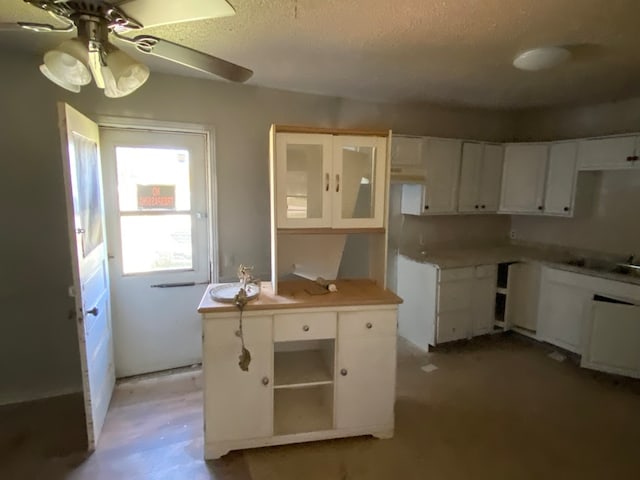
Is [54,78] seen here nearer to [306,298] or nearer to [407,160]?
[306,298]

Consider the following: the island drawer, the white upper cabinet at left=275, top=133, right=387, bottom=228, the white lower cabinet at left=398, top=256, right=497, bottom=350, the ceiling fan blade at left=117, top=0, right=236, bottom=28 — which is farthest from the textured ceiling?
the white lower cabinet at left=398, top=256, right=497, bottom=350

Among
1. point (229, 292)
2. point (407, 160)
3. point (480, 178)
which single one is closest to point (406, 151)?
point (407, 160)

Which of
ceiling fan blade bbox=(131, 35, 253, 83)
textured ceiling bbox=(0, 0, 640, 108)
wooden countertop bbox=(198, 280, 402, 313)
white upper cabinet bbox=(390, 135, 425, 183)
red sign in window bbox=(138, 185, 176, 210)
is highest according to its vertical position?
textured ceiling bbox=(0, 0, 640, 108)

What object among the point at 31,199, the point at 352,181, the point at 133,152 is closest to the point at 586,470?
the point at 352,181

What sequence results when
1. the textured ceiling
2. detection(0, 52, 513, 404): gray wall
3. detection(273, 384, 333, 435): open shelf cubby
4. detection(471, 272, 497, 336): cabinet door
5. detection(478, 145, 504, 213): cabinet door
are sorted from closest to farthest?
the textured ceiling < detection(273, 384, 333, 435): open shelf cubby < detection(0, 52, 513, 404): gray wall < detection(471, 272, 497, 336): cabinet door < detection(478, 145, 504, 213): cabinet door

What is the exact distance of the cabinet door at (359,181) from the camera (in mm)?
2217

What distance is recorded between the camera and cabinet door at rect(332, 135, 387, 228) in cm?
222

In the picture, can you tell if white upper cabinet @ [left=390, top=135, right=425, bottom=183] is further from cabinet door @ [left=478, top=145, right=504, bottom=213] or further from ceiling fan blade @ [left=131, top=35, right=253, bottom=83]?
ceiling fan blade @ [left=131, top=35, right=253, bottom=83]

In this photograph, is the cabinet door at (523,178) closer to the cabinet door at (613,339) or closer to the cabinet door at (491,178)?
the cabinet door at (491,178)

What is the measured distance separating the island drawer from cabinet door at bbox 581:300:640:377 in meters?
2.45

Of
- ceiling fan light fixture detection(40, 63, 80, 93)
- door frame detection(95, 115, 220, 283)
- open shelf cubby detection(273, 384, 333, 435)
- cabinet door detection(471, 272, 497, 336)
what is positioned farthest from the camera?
cabinet door detection(471, 272, 497, 336)

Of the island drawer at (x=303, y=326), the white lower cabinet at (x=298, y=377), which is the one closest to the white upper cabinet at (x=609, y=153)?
the white lower cabinet at (x=298, y=377)

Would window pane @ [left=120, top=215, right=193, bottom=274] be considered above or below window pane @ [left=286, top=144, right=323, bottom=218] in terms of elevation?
below

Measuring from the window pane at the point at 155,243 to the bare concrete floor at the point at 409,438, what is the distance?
0.92 meters
